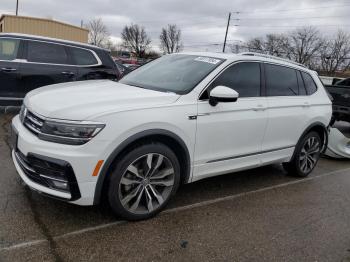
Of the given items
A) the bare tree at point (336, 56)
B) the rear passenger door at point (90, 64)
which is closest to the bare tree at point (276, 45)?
the bare tree at point (336, 56)

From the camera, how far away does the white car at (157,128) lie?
2.81 metres

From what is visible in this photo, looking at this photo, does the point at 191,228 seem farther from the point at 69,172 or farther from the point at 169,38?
the point at 169,38

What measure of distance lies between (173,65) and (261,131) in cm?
135

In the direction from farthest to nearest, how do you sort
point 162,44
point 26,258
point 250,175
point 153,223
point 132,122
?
point 162,44 < point 250,175 < point 153,223 < point 132,122 < point 26,258

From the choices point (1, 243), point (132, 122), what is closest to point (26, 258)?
point (1, 243)

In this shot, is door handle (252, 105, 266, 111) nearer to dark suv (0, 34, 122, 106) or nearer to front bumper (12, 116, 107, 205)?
front bumper (12, 116, 107, 205)

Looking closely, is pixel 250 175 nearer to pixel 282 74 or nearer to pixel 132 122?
pixel 282 74

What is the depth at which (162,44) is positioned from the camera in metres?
82.1

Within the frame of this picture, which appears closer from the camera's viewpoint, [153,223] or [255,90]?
[153,223]

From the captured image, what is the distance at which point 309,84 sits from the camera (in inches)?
200

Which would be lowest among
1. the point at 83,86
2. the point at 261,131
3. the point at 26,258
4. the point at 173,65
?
the point at 26,258

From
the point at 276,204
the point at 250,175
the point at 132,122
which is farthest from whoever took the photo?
the point at 250,175

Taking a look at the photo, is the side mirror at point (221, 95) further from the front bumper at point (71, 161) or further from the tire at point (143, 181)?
the front bumper at point (71, 161)

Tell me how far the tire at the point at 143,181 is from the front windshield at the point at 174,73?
2.44 ft
